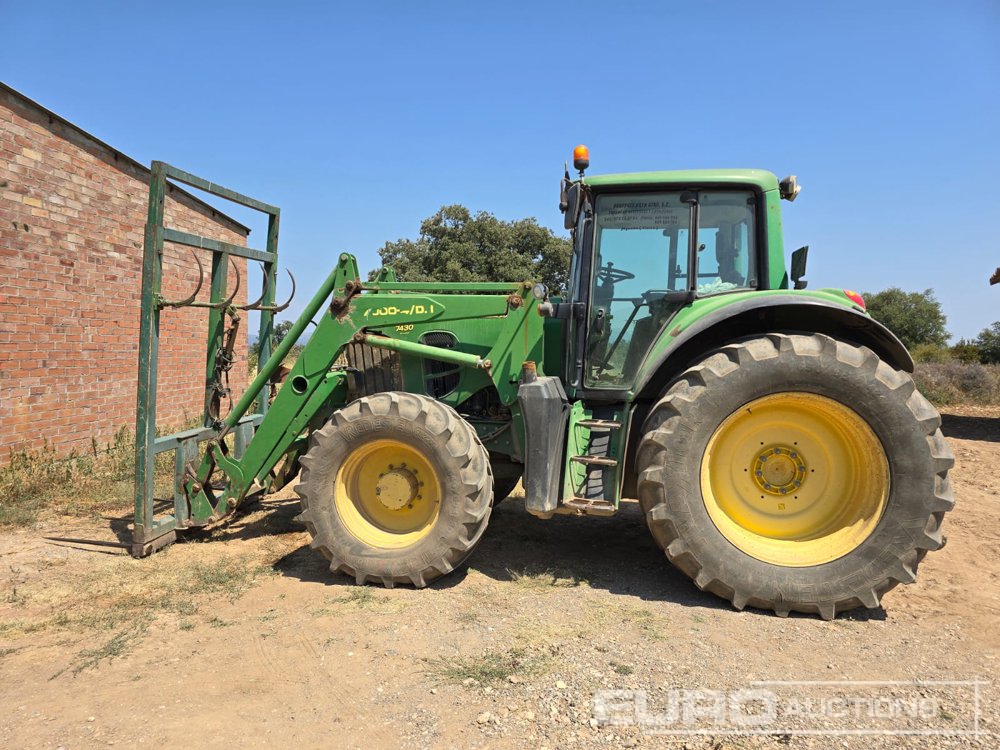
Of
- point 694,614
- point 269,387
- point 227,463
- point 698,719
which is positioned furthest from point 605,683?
point 269,387

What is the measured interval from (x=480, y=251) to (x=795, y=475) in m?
21.0

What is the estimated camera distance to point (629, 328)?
4.03 meters

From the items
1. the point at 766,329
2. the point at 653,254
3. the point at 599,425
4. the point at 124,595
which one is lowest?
the point at 124,595

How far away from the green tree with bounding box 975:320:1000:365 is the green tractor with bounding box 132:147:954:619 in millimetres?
20441

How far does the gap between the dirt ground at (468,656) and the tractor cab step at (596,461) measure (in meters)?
0.75

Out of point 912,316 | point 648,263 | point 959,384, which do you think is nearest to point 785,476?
point 648,263

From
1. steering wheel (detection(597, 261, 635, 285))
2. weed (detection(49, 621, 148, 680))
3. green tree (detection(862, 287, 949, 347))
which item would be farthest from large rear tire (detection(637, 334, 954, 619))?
green tree (detection(862, 287, 949, 347))

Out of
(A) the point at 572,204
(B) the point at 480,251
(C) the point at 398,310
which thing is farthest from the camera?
(B) the point at 480,251

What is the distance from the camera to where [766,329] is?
3.95 metres

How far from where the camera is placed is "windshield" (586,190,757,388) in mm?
3969

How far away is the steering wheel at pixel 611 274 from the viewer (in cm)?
406

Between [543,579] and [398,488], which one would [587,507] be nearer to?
[543,579]

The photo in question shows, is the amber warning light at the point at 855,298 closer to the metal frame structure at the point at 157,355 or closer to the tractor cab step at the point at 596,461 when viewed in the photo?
the tractor cab step at the point at 596,461

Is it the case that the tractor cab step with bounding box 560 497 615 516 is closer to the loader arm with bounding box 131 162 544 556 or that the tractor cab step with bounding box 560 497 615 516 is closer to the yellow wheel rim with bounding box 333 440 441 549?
the loader arm with bounding box 131 162 544 556
